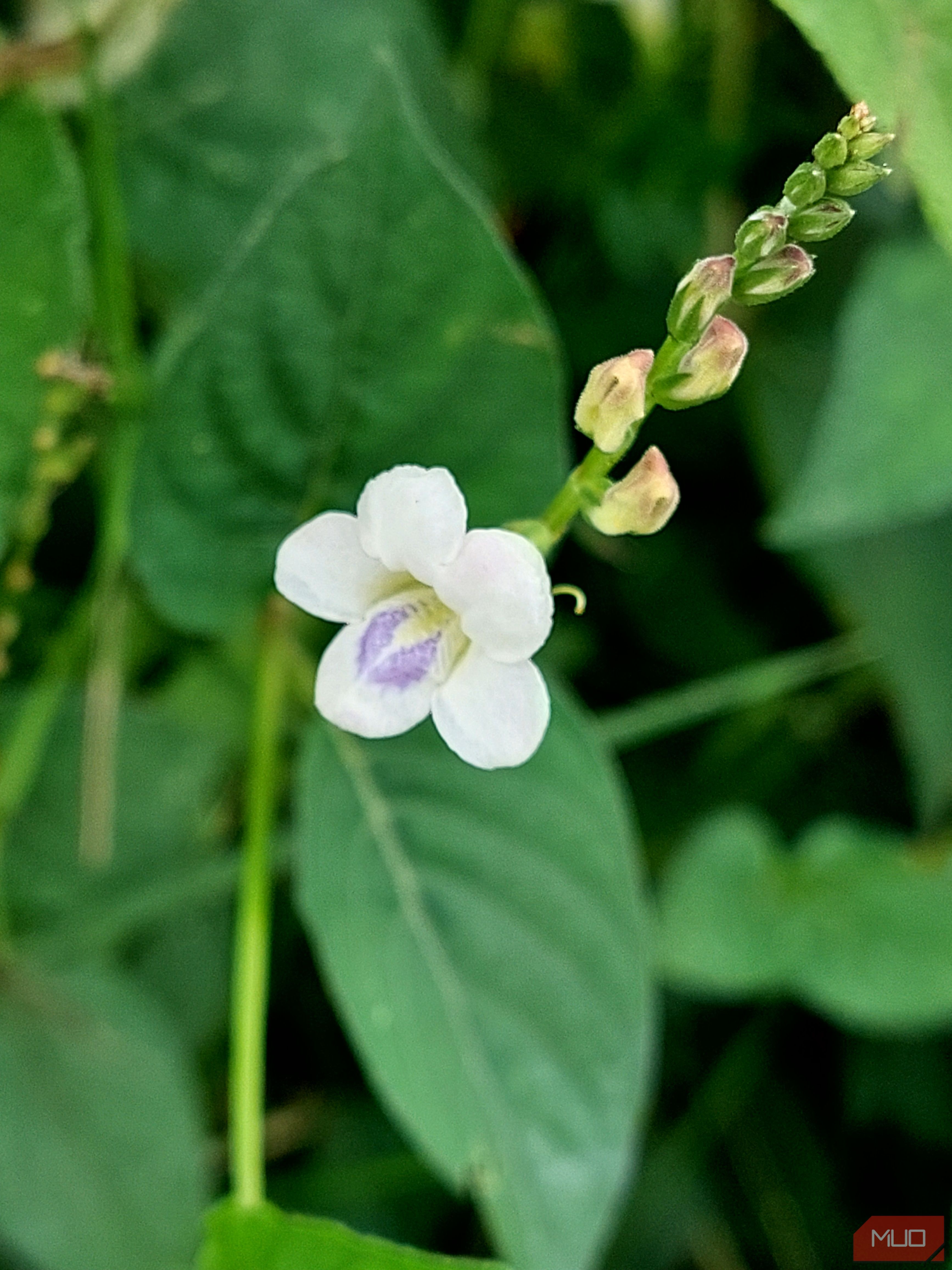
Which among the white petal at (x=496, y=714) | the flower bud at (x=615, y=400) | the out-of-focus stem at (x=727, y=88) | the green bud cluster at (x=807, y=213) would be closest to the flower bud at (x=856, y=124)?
the green bud cluster at (x=807, y=213)

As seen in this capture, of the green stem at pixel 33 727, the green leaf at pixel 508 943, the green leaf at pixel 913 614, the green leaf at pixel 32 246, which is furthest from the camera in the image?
the green leaf at pixel 913 614

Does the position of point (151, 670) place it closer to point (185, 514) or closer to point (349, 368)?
point (185, 514)

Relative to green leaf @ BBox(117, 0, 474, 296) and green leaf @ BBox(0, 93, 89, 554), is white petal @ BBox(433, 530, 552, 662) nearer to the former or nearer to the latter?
green leaf @ BBox(0, 93, 89, 554)

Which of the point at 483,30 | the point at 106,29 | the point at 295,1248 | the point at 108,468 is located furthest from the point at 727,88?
the point at 295,1248

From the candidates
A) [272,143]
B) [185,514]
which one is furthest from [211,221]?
[185,514]

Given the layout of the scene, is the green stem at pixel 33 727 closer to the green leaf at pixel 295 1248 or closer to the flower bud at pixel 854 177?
the green leaf at pixel 295 1248

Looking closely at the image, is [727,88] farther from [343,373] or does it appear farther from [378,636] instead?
[378,636]
